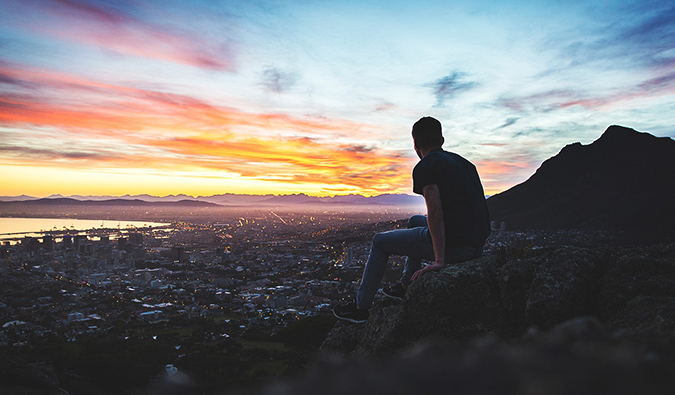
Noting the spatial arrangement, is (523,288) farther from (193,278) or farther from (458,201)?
(193,278)

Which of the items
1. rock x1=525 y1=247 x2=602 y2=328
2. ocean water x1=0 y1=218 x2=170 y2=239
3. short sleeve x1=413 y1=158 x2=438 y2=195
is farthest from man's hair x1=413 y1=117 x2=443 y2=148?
ocean water x1=0 y1=218 x2=170 y2=239

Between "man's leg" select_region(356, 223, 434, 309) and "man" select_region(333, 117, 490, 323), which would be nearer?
"man" select_region(333, 117, 490, 323)

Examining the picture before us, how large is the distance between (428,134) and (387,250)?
1.84 m

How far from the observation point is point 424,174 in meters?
4.33

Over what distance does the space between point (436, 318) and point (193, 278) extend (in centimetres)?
4247

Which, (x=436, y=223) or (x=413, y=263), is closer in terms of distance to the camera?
(x=436, y=223)

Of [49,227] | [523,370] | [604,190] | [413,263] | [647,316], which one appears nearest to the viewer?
[523,370]

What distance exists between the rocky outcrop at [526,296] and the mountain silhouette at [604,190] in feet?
121

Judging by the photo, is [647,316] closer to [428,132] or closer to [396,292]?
[396,292]

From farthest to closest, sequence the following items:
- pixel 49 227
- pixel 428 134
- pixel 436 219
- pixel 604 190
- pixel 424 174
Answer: pixel 49 227 → pixel 604 190 → pixel 428 134 → pixel 424 174 → pixel 436 219

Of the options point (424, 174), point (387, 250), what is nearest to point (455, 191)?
point (424, 174)

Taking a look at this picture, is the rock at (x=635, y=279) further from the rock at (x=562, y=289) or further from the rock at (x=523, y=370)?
the rock at (x=523, y=370)

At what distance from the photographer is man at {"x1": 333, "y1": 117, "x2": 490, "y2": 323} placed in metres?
4.34

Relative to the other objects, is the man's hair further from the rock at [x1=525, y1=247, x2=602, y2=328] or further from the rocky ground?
the rock at [x1=525, y1=247, x2=602, y2=328]
